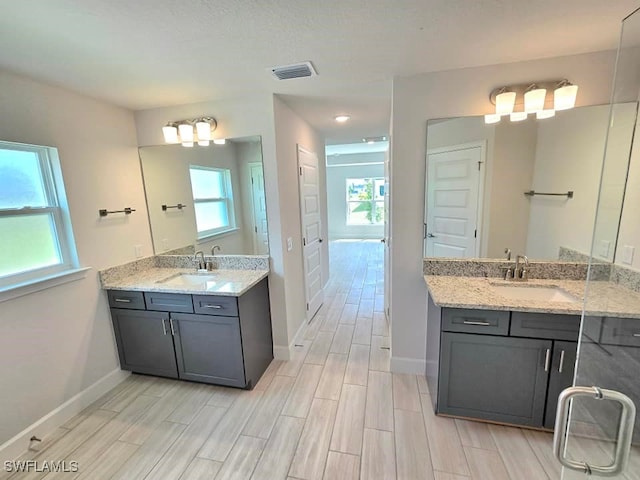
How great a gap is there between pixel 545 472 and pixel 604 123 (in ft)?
6.99

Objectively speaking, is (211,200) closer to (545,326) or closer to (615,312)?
(545,326)

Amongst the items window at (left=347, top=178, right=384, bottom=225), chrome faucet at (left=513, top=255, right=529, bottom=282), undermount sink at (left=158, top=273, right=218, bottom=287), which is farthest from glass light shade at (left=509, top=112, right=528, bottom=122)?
window at (left=347, top=178, right=384, bottom=225)

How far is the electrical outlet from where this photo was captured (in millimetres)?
1658

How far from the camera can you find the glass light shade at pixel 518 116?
1.90 m

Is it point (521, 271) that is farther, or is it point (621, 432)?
point (521, 271)

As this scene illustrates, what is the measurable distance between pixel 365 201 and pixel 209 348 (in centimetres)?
736

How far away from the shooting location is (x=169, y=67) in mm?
1765

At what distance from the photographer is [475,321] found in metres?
1.73

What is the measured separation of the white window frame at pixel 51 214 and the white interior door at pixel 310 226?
1.95m

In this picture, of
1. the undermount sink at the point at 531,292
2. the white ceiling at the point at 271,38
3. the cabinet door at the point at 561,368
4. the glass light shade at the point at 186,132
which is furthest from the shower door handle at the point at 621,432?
the glass light shade at the point at 186,132

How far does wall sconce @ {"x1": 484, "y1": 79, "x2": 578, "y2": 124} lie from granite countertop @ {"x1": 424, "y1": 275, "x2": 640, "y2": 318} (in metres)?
1.14

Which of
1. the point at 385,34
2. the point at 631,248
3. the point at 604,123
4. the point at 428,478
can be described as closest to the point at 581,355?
the point at 631,248

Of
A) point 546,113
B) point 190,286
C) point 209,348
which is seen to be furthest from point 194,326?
point 546,113

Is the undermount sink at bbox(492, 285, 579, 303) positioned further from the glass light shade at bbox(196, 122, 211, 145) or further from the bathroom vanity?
the glass light shade at bbox(196, 122, 211, 145)
